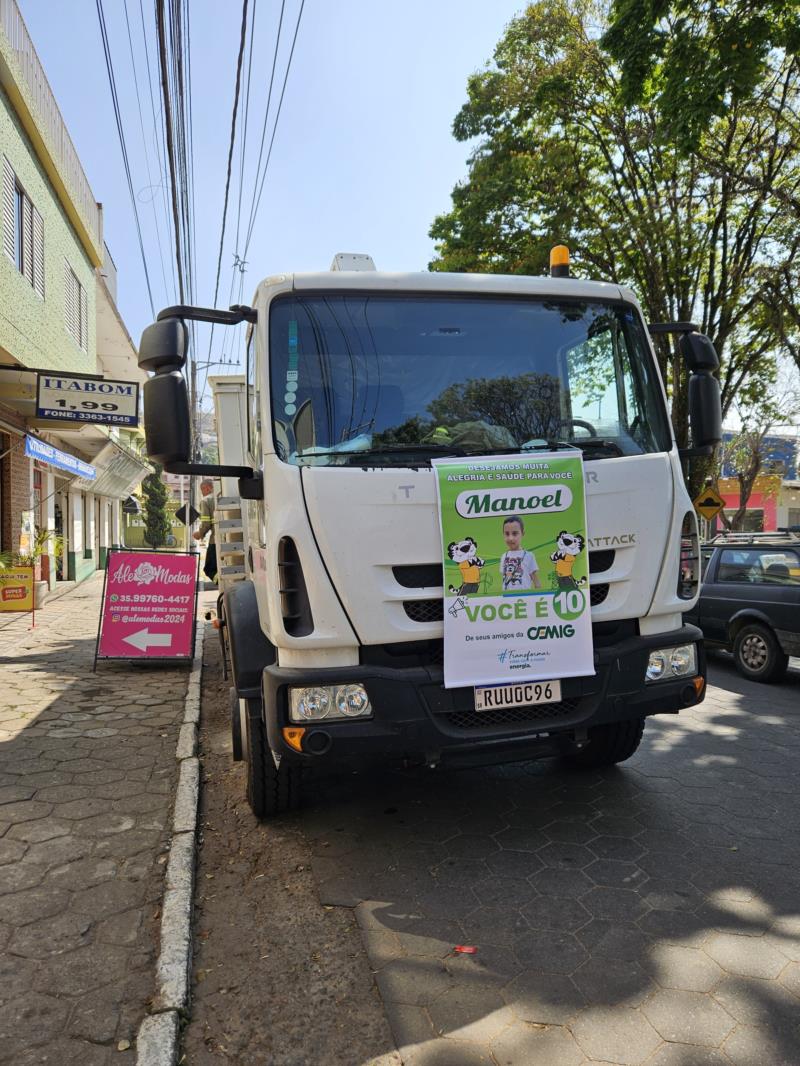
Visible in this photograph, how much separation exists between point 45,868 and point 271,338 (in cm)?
278

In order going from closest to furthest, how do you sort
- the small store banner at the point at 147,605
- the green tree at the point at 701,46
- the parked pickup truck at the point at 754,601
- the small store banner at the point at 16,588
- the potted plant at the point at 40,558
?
the green tree at the point at 701,46 < the parked pickup truck at the point at 754,601 < the small store banner at the point at 147,605 < the small store banner at the point at 16,588 < the potted plant at the point at 40,558

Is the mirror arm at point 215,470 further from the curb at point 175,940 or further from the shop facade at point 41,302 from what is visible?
the shop facade at point 41,302

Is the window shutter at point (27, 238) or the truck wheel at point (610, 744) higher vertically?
the window shutter at point (27, 238)

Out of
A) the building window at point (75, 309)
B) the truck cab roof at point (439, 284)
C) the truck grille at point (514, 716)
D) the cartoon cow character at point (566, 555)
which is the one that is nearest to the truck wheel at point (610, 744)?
the truck grille at point (514, 716)

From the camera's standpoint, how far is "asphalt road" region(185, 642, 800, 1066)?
94.0 inches

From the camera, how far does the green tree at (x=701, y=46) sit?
24.2 ft

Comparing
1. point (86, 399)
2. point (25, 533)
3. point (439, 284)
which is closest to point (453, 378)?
point (439, 284)

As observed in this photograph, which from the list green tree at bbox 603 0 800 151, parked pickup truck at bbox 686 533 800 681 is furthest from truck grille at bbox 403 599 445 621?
green tree at bbox 603 0 800 151

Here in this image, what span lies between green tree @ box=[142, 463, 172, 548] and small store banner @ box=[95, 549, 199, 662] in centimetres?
4161

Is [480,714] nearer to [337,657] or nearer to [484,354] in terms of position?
[337,657]

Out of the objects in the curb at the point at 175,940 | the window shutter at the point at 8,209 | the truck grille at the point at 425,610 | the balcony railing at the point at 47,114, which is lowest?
the curb at the point at 175,940

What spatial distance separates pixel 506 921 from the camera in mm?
3045

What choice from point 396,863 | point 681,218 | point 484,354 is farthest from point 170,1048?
point 681,218

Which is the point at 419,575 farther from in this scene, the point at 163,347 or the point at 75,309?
the point at 75,309
